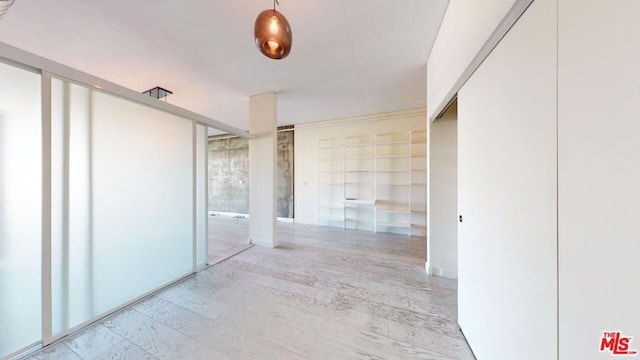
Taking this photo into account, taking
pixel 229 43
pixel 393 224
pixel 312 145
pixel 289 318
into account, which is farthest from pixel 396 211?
pixel 229 43

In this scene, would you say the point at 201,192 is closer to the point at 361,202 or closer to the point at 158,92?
the point at 158,92

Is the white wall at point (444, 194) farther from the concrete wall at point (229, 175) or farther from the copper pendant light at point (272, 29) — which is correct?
the concrete wall at point (229, 175)

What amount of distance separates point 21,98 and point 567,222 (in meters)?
2.97

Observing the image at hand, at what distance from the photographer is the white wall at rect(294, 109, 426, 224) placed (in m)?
4.61

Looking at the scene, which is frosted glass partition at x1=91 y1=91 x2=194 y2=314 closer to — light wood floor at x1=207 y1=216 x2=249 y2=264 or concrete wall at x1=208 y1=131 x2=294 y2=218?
light wood floor at x1=207 y1=216 x2=249 y2=264

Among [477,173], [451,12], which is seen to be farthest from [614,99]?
[451,12]

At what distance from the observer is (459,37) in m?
1.42

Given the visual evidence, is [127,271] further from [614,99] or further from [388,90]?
[388,90]

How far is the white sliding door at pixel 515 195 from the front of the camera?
0.73 metres

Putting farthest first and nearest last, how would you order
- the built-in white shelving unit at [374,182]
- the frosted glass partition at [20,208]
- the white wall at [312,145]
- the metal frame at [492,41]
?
the white wall at [312,145]
the built-in white shelving unit at [374,182]
the frosted glass partition at [20,208]
the metal frame at [492,41]

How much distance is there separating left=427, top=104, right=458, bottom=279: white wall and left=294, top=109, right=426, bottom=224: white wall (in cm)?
221

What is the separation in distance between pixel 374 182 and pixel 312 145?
74.8 inches

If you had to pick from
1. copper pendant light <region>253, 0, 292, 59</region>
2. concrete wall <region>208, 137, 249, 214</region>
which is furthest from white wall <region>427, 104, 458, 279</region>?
concrete wall <region>208, 137, 249, 214</region>

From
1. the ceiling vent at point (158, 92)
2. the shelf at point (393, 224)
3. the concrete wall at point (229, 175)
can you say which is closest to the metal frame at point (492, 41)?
the shelf at point (393, 224)
